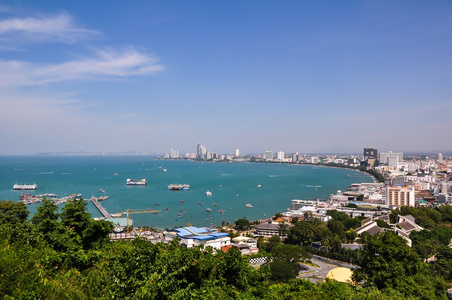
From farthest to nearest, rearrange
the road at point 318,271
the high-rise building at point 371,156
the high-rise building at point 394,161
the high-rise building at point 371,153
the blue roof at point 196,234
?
the high-rise building at point 371,153
the high-rise building at point 371,156
the high-rise building at point 394,161
the blue roof at point 196,234
the road at point 318,271

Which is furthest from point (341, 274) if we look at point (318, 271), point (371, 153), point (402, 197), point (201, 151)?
point (201, 151)

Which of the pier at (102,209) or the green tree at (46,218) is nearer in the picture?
the green tree at (46,218)

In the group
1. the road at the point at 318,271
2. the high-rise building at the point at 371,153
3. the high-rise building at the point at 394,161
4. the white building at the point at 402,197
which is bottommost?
the road at the point at 318,271

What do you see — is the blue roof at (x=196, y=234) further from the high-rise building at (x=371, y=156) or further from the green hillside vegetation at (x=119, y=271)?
the high-rise building at (x=371, y=156)

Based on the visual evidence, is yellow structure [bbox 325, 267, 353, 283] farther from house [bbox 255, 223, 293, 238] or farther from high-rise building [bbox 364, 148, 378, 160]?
high-rise building [bbox 364, 148, 378, 160]

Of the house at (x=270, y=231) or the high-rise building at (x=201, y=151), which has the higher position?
the high-rise building at (x=201, y=151)

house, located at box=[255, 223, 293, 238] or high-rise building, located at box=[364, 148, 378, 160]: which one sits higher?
high-rise building, located at box=[364, 148, 378, 160]

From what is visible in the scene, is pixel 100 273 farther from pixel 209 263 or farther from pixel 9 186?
pixel 9 186

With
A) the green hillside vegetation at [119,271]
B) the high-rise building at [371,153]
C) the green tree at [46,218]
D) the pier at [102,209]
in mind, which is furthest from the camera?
the high-rise building at [371,153]

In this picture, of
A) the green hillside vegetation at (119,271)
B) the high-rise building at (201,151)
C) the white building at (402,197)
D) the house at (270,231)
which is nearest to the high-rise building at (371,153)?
the white building at (402,197)

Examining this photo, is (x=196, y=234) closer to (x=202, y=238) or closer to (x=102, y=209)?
(x=202, y=238)

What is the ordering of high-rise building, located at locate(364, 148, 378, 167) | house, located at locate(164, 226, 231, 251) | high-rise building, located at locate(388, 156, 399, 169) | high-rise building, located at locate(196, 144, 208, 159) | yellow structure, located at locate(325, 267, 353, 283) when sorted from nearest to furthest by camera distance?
1. yellow structure, located at locate(325, 267, 353, 283)
2. house, located at locate(164, 226, 231, 251)
3. high-rise building, located at locate(388, 156, 399, 169)
4. high-rise building, located at locate(364, 148, 378, 167)
5. high-rise building, located at locate(196, 144, 208, 159)

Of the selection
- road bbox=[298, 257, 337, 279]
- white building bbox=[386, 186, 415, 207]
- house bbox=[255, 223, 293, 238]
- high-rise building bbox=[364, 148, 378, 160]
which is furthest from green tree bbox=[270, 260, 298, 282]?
high-rise building bbox=[364, 148, 378, 160]
